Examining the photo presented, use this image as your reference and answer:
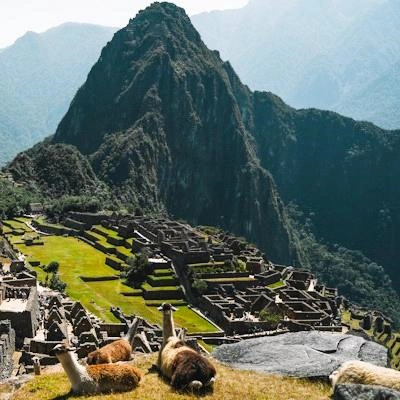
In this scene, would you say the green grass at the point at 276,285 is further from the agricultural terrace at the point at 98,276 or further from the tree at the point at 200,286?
the agricultural terrace at the point at 98,276


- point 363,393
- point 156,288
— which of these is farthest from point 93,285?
point 363,393

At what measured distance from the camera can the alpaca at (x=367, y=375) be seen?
9.08 metres

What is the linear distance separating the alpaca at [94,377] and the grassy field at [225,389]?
185 mm

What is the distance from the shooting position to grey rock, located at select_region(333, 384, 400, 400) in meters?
8.44

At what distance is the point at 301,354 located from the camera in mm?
12672

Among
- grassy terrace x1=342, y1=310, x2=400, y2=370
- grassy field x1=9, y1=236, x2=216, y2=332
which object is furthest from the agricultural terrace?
grassy terrace x1=342, y1=310, x2=400, y2=370

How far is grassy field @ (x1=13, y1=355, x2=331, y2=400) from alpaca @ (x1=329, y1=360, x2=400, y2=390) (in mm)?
711

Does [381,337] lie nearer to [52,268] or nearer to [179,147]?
[52,268]

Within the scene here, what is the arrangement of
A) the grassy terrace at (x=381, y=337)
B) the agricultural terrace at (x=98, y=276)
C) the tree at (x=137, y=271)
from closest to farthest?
the agricultural terrace at (x=98, y=276) < the tree at (x=137, y=271) < the grassy terrace at (x=381, y=337)

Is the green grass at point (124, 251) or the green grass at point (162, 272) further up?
the green grass at point (124, 251)

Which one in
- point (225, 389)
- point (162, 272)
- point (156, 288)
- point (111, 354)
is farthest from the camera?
point (162, 272)

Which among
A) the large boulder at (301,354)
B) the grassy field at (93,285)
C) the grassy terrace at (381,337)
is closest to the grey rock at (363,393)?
the large boulder at (301,354)

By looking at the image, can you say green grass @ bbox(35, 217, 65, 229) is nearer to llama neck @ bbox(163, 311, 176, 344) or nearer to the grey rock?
llama neck @ bbox(163, 311, 176, 344)

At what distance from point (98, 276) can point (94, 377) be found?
42.8m
